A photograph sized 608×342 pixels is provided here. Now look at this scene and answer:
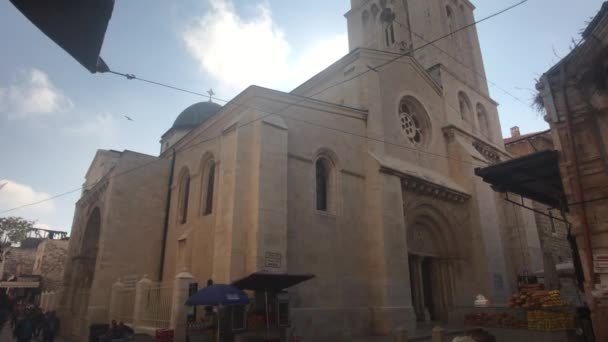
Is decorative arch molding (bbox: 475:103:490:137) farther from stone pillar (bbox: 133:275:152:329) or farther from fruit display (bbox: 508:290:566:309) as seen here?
stone pillar (bbox: 133:275:152:329)

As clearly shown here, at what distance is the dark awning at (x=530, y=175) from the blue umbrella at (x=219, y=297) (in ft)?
22.3

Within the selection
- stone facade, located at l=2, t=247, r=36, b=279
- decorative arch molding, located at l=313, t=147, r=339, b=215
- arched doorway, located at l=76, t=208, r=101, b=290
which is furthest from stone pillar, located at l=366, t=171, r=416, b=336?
stone facade, located at l=2, t=247, r=36, b=279

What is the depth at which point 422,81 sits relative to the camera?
1942 centimetres

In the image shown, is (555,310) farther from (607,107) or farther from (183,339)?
(183,339)

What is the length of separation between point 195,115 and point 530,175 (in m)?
23.1

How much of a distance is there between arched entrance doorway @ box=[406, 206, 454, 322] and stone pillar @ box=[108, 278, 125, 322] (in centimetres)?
1148

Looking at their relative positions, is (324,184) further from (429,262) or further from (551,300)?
(551,300)

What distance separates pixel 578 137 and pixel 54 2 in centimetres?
931

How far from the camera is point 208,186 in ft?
51.9

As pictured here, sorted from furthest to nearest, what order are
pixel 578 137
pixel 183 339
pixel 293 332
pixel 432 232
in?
1. pixel 432 232
2. pixel 293 332
3. pixel 183 339
4. pixel 578 137

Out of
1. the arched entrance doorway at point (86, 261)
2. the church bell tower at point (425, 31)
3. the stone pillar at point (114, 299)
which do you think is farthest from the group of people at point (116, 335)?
the church bell tower at point (425, 31)

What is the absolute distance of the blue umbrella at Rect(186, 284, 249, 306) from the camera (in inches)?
340

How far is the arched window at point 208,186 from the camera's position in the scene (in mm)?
15344

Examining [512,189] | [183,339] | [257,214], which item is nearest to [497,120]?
[512,189]
